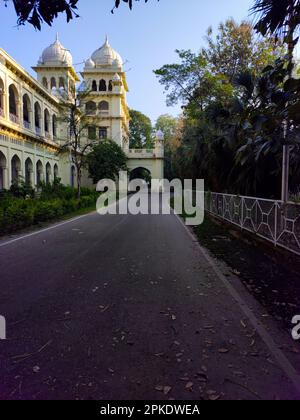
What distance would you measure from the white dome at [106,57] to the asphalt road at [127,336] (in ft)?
160

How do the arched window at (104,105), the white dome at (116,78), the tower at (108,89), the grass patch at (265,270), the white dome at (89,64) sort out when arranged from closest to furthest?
Answer: the grass patch at (265,270) → the white dome at (116,78) → the tower at (108,89) → the arched window at (104,105) → the white dome at (89,64)

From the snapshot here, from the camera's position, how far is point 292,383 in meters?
2.65

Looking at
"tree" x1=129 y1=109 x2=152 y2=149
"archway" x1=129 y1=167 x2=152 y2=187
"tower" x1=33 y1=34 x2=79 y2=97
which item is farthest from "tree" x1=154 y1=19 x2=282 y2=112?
"tree" x1=129 y1=109 x2=152 y2=149

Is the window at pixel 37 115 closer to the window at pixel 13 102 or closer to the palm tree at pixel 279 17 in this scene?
the window at pixel 13 102

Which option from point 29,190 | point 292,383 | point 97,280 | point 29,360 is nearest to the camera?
point 292,383

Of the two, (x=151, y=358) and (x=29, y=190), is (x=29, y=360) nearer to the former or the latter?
(x=151, y=358)

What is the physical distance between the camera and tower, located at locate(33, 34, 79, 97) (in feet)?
129

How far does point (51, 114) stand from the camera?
31.1m

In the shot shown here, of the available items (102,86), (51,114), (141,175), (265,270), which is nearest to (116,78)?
(102,86)

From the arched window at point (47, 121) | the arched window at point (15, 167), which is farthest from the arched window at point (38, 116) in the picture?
the arched window at point (15, 167)

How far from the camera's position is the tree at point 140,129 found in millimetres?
65938

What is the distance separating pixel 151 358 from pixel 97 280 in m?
2.69

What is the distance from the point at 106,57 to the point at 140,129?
18.8 meters
